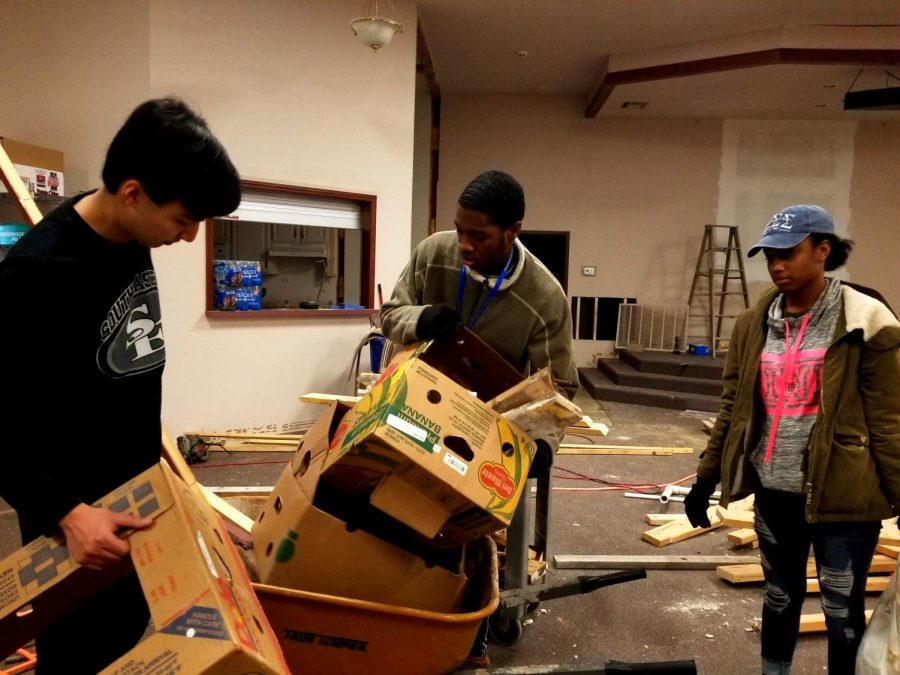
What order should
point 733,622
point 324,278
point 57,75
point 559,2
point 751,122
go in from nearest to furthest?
point 733,622 → point 57,75 → point 559,2 → point 324,278 → point 751,122

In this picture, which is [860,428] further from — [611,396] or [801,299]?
[611,396]

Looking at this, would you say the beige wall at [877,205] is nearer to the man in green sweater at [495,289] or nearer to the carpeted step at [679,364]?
the carpeted step at [679,364]

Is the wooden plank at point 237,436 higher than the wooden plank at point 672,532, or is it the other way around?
the wooden plank at point 237,436

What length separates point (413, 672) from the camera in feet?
4.53

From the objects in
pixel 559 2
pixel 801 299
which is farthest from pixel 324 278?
pixel 801 299

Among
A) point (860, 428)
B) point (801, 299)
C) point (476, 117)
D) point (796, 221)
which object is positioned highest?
point (476, 117)

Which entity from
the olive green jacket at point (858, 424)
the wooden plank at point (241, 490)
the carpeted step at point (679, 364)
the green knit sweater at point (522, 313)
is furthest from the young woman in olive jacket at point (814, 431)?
the carpeted step at point (679, 364)

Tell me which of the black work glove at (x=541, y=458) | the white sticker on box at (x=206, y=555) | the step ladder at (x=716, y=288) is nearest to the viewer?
the white sticker on box at (x=206, y=555)

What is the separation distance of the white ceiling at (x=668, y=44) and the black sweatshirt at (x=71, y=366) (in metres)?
5.27

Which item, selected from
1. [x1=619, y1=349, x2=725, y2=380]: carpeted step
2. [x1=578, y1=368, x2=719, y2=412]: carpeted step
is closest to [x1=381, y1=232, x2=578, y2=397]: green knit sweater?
[x1=578, y1=368, x2=719, y2=412]: carpeted step

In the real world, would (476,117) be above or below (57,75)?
above

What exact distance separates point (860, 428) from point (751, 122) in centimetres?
803

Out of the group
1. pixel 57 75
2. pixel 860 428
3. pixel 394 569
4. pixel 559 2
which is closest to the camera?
pixel 394 569

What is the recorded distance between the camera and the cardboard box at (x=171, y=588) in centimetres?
76
